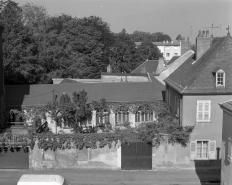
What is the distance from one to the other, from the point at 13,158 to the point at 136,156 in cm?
913

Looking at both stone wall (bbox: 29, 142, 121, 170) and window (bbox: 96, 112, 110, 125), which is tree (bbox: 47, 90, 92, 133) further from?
stone wall (bbox: 29, 142, 121, 170)

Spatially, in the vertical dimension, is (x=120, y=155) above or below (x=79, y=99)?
below

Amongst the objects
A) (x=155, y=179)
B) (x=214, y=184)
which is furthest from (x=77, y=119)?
(x=214, y=184)

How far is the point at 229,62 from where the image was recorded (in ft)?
87.0

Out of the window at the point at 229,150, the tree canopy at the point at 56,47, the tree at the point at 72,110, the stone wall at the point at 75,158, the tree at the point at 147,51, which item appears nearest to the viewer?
the window at the point at 229,150

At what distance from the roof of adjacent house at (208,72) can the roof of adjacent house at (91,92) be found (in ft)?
16.7

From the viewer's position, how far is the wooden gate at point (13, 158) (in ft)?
80.7

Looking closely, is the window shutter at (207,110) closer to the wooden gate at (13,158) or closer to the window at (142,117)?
the window at (142,117)

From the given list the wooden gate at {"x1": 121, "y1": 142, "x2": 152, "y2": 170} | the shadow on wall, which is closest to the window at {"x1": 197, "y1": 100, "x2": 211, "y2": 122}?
the shadow on wall

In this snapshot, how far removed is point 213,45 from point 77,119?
46.0 feet

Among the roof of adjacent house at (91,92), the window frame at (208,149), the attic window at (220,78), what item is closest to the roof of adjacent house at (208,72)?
the attic window at (220,78)

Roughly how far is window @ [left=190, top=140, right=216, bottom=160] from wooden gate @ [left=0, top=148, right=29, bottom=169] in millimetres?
12306

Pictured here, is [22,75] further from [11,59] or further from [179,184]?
[179,184]

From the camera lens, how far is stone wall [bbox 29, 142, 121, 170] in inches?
961
